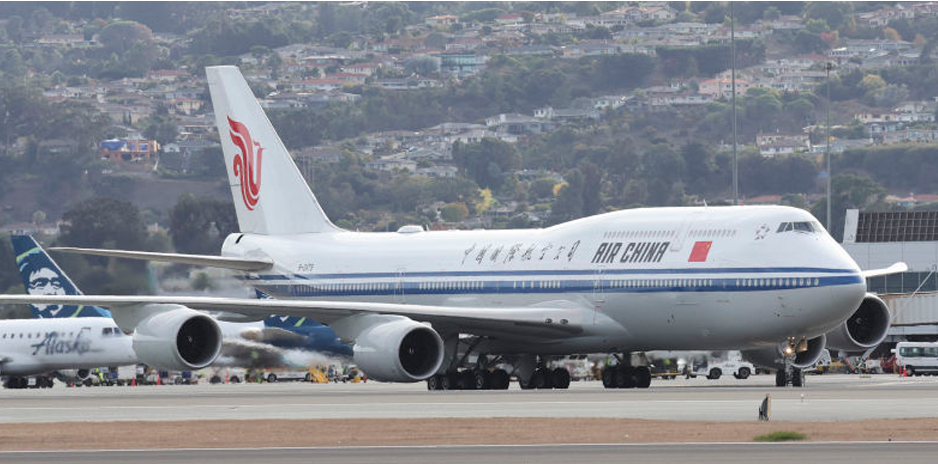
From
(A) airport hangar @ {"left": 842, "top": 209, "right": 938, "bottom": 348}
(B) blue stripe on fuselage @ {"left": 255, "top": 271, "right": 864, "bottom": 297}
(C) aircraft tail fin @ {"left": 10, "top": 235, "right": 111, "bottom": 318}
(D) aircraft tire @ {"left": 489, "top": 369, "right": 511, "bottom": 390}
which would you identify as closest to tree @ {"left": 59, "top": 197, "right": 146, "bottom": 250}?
(C) aircraft tail fin @ {"left": 10, "top": 235, "right": 111, "bottom": 318}

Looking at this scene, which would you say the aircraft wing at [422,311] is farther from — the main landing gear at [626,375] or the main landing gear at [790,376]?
the main landing gear at [790,376]

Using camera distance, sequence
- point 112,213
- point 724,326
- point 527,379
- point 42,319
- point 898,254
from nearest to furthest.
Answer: point 724,326 → point 527,379 → point 42,319 → point 898,254 → point 112,213

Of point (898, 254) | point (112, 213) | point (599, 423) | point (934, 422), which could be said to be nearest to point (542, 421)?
point (599, 423)

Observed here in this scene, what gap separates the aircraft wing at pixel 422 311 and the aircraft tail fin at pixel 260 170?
10201 mm

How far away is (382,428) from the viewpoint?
114 feet

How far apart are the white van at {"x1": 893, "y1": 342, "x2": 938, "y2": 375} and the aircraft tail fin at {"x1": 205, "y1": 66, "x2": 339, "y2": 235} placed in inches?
1082

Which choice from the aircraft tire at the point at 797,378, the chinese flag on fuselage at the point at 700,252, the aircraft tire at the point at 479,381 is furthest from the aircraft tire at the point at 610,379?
the chinese flag on fuselage at the point at 700,252

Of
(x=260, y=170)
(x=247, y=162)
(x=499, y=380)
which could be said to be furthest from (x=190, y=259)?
(x=499, y=380)

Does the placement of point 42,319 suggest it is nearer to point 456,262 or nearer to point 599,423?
point 456,262

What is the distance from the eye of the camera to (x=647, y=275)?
51844mm

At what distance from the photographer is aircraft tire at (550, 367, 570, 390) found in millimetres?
55844

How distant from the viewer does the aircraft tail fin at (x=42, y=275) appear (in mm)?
87125

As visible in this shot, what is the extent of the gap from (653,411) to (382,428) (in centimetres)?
666

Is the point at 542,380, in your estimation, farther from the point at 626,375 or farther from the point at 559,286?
the point at 559,286
